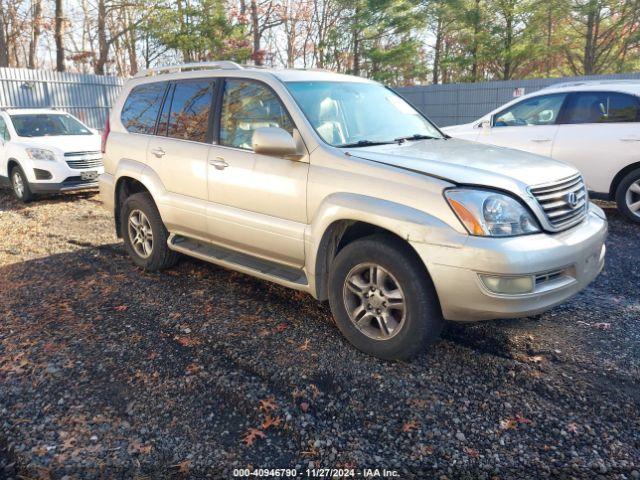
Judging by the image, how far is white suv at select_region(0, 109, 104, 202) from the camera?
870 centimetres

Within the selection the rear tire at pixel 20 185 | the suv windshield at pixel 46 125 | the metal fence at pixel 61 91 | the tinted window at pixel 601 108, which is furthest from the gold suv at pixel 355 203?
the metal fence at pixel 61 91

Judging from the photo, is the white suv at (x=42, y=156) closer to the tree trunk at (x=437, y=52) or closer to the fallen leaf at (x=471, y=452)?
the fallen leaf at (x=471, y=452)

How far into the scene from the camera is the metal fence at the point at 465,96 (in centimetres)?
→ 1496

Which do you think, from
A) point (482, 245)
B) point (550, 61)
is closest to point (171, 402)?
point (482, 245)

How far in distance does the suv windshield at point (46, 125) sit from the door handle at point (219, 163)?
Result: 6.96 meters

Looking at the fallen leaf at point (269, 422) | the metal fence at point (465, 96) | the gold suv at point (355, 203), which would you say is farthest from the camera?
the metal fence at point (465, 96)

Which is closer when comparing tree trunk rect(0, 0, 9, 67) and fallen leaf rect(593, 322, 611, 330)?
fallen leaf rect(593, 322, 611, 330)

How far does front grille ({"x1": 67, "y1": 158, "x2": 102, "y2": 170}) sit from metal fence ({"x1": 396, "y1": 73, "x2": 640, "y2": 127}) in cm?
1154

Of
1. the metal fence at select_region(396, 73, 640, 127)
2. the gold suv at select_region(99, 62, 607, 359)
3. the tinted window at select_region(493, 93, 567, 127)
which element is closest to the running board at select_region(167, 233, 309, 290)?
the gold suv at select_region(99, 62, 607, 359)

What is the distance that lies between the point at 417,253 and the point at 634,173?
Answer: 499cm

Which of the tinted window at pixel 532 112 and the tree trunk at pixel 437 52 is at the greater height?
the tree trunk at pixel 437 52

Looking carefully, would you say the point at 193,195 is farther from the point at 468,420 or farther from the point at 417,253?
the point at 468,420

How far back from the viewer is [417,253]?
310 cm

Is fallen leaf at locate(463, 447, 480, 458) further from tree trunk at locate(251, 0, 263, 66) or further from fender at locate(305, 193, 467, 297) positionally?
tree trunk at locate(251, 0, 263, 66)
